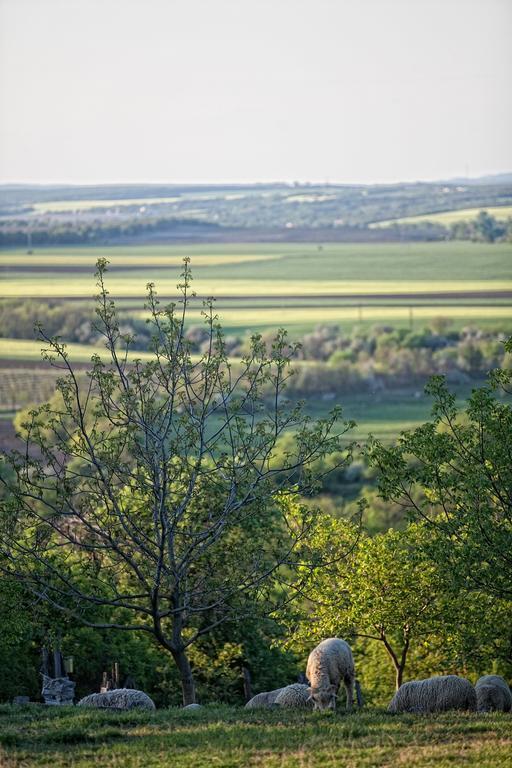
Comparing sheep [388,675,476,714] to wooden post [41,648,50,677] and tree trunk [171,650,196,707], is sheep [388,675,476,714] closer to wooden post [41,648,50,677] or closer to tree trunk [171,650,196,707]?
tree trunk [171,650,196,707]

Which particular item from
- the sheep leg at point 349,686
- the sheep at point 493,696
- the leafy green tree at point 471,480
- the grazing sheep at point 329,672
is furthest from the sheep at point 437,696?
the sheep at point 493,696

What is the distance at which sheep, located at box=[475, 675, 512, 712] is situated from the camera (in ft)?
87.0

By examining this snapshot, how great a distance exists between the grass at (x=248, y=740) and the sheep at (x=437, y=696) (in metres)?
3.23

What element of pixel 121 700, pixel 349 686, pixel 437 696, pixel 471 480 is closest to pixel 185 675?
pixel 121 700

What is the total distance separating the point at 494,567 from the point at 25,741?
28.8 feet

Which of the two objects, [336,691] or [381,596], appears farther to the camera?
[381,596]

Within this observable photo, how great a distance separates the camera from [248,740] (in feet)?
56.2

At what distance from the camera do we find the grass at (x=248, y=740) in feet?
51.8

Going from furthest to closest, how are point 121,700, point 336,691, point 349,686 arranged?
point 121,700, point 349,686, point 336,691

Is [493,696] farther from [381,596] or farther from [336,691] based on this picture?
[381,596]

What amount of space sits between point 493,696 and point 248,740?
11.1m

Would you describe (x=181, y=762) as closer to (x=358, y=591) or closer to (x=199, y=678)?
(x=358, y=591)

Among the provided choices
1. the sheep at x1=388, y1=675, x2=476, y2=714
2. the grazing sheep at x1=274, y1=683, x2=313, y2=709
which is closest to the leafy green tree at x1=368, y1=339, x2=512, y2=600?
the sheep at x1=388, y1=675, x2=476, y2=714

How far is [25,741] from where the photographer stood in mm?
17078
